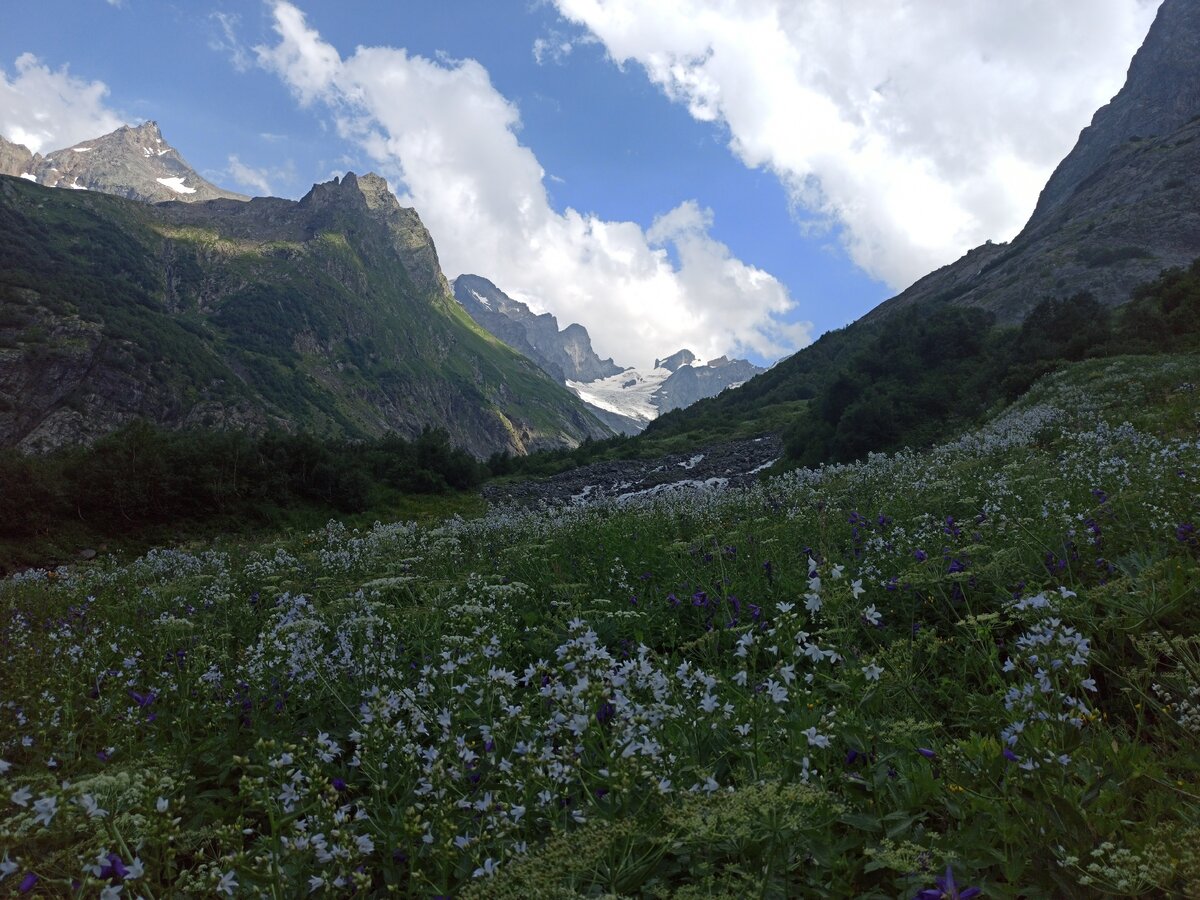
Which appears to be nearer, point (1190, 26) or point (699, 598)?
point (699, 598)

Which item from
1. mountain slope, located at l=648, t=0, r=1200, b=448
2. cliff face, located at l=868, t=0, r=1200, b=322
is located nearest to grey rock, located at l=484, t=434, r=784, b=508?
mountain slope, located at l=648, t=0, r=1200, b=448

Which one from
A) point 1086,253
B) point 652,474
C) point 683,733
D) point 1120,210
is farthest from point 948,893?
point 1120,210

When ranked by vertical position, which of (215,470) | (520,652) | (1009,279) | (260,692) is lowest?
(520,652)

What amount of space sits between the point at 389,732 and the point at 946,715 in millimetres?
3959

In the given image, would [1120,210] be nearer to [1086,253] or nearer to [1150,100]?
[1086,253]

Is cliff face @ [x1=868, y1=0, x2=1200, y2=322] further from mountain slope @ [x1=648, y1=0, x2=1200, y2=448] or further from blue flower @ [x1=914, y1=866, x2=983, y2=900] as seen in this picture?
blue flower @ [x1=914, y1=866, x2=983, y2=900]

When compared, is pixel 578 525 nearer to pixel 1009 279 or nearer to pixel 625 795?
pixel 625 795

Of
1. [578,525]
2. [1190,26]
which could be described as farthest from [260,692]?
[1190,26]

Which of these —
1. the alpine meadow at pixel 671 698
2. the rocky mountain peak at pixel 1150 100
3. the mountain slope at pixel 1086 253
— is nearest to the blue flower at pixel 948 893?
the alpine meadow at pixel 671 698

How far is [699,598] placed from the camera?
6.48m

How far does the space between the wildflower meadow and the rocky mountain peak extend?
557 feet

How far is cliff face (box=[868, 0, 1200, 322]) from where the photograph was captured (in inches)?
2707

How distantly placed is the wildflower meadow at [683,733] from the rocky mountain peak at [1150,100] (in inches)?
6687

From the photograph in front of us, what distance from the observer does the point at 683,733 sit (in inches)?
159
